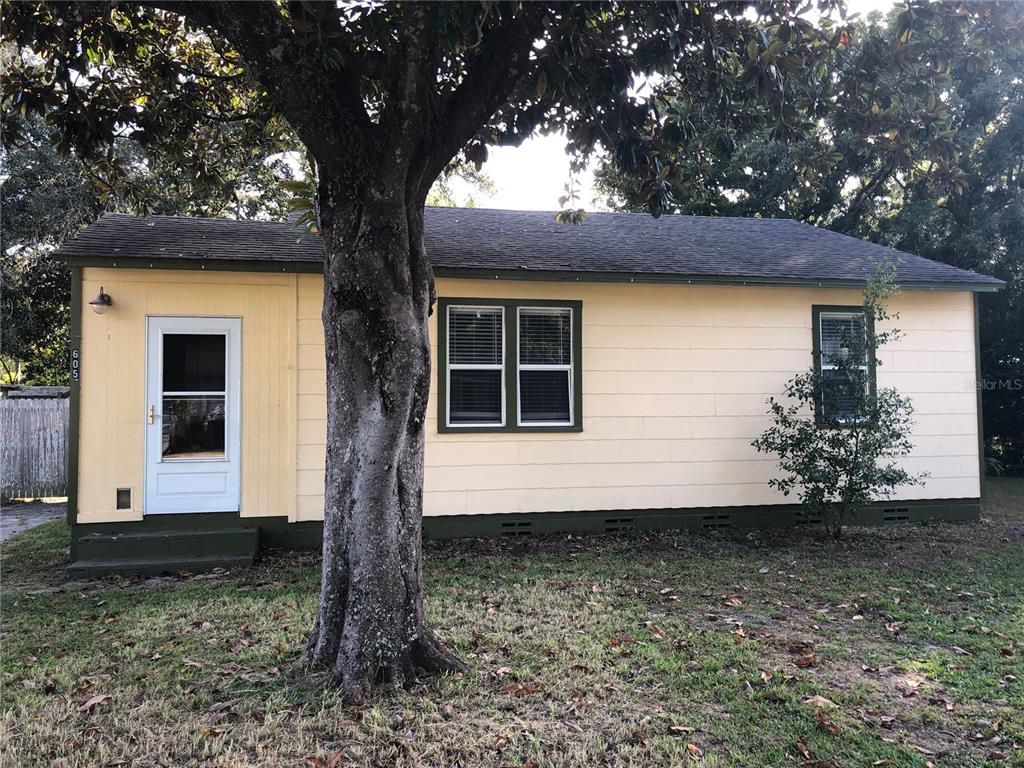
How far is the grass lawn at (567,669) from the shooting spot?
3.12 metres

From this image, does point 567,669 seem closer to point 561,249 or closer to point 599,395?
point 599,395

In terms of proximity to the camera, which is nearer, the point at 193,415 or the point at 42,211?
the point at 193,415

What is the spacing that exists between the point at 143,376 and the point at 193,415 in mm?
632

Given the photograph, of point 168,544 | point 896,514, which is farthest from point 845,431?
point 168,544

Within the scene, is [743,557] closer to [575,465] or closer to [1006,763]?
[575,465]

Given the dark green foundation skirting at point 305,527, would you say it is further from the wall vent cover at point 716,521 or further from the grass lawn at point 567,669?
the grass lawn at point 567,669

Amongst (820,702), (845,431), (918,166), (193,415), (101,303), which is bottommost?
(820,702)

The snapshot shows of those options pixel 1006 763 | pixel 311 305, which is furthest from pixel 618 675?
pixel 311 305

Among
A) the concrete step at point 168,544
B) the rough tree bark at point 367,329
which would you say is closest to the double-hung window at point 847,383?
the rough tree bark at point 367,329

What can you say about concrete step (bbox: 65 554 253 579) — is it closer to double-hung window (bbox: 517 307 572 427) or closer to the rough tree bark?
the rough tree bark

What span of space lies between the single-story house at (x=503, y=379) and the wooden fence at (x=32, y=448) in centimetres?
529

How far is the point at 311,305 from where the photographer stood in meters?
7.46

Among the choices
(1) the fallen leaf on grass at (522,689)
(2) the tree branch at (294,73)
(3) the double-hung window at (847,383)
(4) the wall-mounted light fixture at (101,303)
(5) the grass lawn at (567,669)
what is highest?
(2) the tree branch at (294,73)

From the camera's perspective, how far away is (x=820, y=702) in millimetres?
3557
